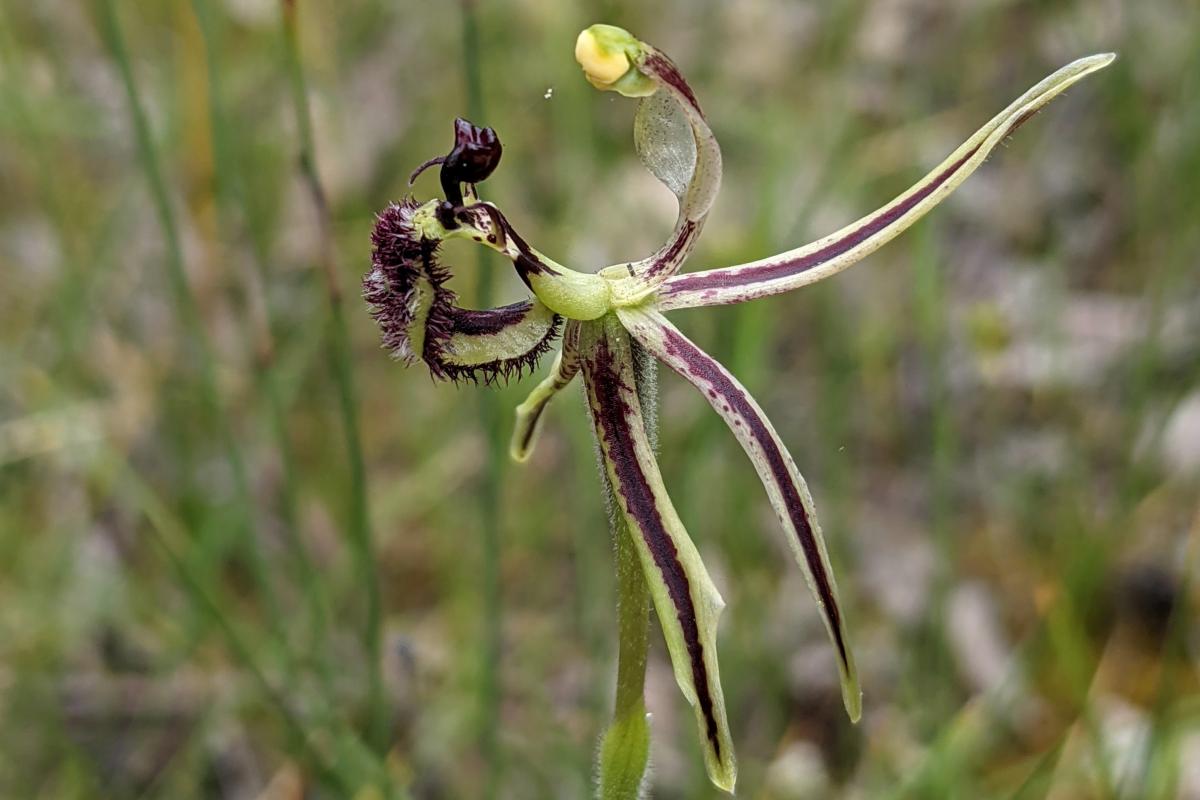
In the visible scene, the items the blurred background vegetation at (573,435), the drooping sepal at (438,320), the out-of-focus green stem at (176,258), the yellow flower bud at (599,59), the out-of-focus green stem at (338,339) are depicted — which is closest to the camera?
the yellow flower bud at (599,59)

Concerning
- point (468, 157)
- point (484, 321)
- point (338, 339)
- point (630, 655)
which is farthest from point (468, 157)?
point (338, 339)

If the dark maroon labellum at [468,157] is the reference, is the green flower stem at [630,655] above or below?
below

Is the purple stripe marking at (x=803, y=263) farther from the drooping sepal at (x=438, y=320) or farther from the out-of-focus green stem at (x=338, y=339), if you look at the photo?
the out-of-focus green stem at (x=338, y=339)

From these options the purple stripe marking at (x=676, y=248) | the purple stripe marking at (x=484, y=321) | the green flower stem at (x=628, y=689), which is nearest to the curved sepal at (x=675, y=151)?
the purple stripe marking at (x=676, y=248)

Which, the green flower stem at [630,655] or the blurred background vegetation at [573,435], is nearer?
the green flower stem at [630,655]

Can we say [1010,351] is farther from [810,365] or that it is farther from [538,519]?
[538,519]

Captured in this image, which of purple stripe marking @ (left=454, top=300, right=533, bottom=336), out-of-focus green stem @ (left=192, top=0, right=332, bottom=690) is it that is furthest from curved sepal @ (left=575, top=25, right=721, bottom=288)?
out-of-focus green stem @ (left=192, top=0, right=332, bottom=690)

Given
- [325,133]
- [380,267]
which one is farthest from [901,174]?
[380,267]
